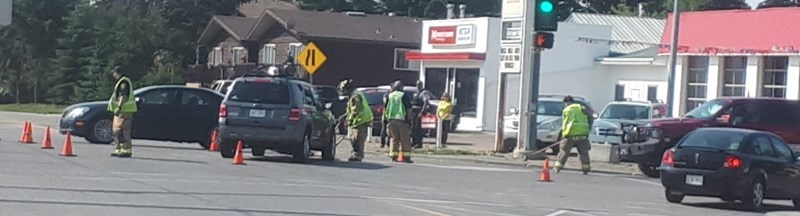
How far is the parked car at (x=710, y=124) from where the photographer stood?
84.5 ft

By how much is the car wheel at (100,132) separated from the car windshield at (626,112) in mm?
11681

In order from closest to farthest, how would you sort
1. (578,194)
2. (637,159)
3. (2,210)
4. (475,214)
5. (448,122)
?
(2,210), (475,214), (578,194), (637,159), (448,122)

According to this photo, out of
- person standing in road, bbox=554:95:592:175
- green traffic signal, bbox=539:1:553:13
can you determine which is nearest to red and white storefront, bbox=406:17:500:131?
green traffic signal, bbox=539:1:553:13

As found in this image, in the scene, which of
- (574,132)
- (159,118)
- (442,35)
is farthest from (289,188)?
(442,35)

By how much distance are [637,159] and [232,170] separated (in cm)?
865

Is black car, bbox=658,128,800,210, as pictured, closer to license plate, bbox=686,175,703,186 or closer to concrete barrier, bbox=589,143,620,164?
license plate, bbox=686,175,703,186

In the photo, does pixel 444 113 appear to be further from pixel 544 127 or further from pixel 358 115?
pixel 358 115

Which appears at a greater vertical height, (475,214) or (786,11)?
(786,11)

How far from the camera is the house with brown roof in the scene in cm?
5850

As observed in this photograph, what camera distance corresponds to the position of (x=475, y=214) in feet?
52.6

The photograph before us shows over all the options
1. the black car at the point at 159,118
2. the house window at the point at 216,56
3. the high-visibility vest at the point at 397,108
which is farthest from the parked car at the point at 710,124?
the house window at the point at 216,56

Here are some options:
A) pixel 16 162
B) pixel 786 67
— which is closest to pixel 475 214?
pixel 16 162

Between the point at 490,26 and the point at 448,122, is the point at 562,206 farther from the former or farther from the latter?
the point at 490,26

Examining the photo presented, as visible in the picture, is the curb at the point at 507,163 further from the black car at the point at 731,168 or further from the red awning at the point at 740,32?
the red awning at the point at 740,32
